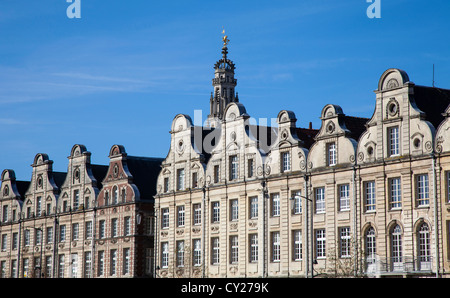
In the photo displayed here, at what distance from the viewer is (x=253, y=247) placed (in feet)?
196

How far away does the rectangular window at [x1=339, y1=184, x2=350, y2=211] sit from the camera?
173ft

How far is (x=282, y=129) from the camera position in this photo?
58.1 m

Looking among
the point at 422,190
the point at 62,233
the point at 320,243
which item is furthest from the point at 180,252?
the point at 422,190

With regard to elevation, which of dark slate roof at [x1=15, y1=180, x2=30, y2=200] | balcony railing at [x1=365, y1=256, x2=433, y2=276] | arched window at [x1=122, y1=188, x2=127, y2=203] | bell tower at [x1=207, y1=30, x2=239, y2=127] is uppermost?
bell tower at [x1=207, y1=30, x2=239, y2=127]

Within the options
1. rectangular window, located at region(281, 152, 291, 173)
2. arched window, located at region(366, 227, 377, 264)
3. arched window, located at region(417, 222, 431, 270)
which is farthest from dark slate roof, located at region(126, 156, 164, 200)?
arched window, located at region(417, 222, 431, 270)

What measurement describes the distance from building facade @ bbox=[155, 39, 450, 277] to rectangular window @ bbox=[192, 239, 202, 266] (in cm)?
13

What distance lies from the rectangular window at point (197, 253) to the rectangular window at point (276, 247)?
825 centimetres

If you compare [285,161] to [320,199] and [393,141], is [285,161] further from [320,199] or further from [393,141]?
[393,141]

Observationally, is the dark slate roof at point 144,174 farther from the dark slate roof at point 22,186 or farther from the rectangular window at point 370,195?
the rectangular window at point 370,195

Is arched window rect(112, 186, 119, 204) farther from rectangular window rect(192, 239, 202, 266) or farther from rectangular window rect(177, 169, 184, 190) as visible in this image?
rectangular window rect(192, 239, 202, 266)

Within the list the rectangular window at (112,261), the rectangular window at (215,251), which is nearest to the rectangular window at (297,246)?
the rectangular window at (215,251)

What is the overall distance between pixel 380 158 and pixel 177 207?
22.1 meters

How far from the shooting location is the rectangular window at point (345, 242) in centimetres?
5253
